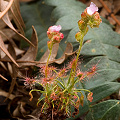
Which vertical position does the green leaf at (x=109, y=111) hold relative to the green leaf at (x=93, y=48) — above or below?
below

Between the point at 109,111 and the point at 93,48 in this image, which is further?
the point at 93,48

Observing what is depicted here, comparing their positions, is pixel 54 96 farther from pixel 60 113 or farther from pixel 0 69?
pixel 0 69

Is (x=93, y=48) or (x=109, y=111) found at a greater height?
(x=93, y=48)

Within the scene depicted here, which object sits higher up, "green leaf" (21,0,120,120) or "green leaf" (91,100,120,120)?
"green leaf" (21,0,120,120)

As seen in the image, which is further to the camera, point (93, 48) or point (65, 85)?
point (93, 48)

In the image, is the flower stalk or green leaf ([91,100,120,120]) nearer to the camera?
the flower stalk

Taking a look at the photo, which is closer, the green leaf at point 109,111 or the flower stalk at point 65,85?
the flower stalk at point 65,85

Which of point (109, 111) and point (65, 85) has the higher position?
point (65, 85)

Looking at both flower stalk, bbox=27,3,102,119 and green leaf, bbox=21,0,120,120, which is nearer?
flower stalk, bbox=27,3,102,119

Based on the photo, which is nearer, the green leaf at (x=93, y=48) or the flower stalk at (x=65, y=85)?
the flower stalk at (x=65, y=85)

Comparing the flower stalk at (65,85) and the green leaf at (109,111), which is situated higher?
the flower stalk at (65,85)

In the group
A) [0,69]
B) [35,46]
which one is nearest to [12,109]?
[0,69]
